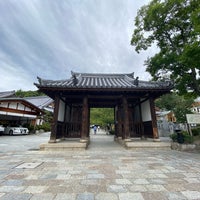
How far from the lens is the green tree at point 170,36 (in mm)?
7348

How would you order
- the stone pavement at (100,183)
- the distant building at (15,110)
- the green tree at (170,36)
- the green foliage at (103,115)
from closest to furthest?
the stone pavement at (100,183)
the green tree at (170,36)
the distant building at (15,110)
the green foliage at (103,115)

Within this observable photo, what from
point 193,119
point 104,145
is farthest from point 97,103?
point 193,119

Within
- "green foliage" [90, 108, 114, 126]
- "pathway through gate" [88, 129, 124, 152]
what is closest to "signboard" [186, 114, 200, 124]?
"pathway through gate" [88, 129, 124, 152]

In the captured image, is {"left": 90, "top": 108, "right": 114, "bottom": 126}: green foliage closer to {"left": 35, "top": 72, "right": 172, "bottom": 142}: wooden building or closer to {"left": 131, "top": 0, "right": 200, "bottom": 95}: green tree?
{"left": 35, "top": 72, "right": 172, "bottom": 142}: wooden building

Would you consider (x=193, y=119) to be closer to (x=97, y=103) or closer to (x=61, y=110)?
(x=97, y=103)

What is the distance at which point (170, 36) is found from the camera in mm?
8414

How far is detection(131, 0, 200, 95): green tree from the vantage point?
7348 mm

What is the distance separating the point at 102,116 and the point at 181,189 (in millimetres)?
18985

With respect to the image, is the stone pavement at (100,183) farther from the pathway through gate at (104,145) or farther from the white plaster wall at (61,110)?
the white plaster wall at (61,110)

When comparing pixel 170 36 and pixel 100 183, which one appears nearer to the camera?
pixel 100 183

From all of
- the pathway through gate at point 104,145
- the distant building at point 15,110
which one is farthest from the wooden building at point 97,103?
the distant building at point 15,110

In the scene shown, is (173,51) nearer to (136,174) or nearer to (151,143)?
(151,143)

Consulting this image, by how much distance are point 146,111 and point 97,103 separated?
144 inches

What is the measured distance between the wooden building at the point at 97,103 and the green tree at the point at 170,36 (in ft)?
3.60
